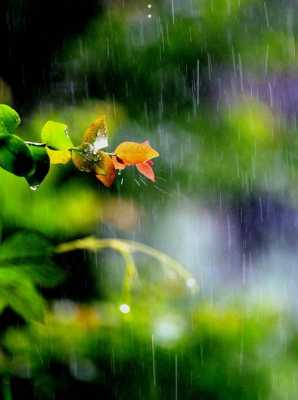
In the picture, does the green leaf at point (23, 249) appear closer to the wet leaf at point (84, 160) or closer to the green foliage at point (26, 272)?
the green foliage at point (26, 272)

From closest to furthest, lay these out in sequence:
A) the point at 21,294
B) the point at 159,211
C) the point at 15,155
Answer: the point at 15,155
the point at 21,294
the point at 159,211

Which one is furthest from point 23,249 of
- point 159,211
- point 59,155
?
point 159,211

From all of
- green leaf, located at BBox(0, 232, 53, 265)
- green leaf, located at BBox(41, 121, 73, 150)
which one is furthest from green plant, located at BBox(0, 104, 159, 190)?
green leaf, located at BBox(0, 232, 53, 265)

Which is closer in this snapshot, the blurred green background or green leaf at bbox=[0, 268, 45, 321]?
green leaf at bbox=[0, 268, 45, 321]

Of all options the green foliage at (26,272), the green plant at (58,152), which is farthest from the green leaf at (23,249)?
the green plant at (58,152)

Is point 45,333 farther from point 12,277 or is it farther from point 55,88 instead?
point 55,88

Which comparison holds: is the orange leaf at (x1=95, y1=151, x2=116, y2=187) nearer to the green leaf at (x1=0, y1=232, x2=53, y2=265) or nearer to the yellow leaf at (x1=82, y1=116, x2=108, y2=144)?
the yellow leaf at (x1=82, y1=116, x2=108, y2=144)

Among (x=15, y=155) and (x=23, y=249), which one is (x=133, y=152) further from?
(x=23, y=249)
